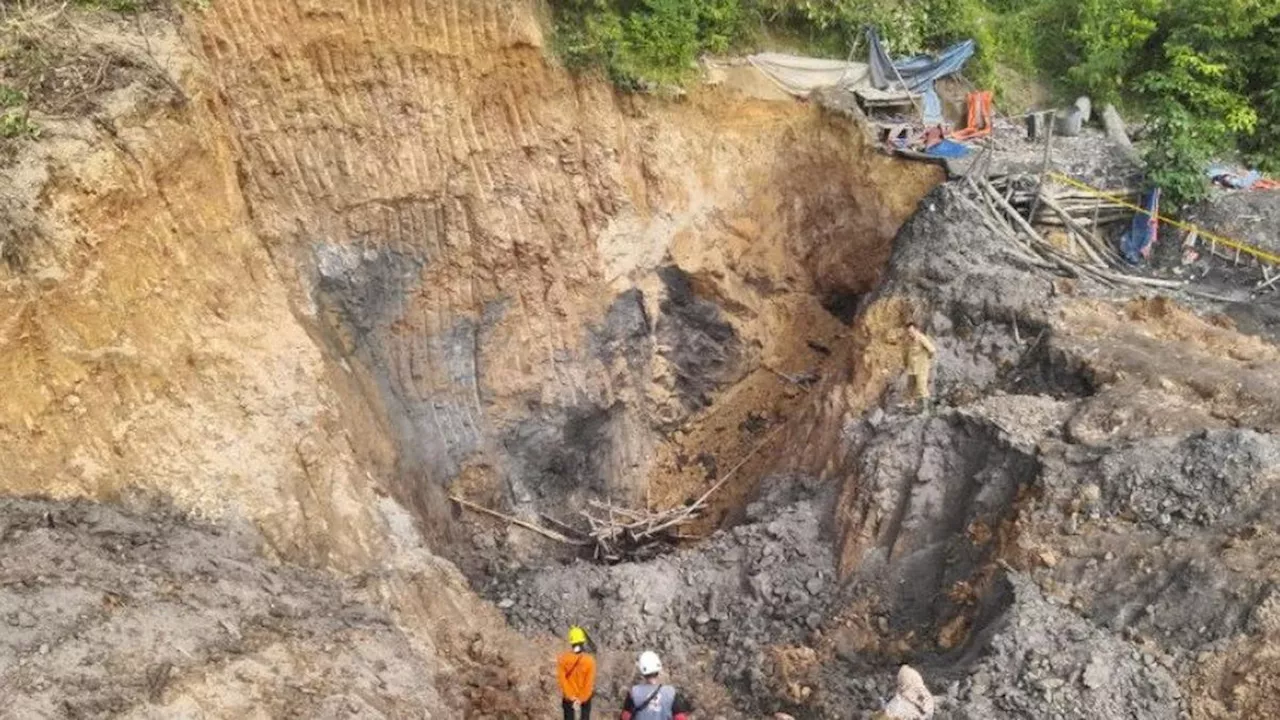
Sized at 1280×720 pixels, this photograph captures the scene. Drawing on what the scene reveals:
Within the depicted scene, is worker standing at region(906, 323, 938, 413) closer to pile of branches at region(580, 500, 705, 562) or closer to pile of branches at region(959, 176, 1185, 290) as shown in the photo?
pile of branches at region(959, 176, 1185, 290)

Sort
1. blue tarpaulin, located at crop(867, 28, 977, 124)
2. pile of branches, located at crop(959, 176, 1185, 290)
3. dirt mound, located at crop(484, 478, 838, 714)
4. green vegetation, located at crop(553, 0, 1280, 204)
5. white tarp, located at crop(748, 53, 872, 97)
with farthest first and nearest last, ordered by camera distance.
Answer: blue tarpaulin, located at crop(867, 28, 977, 124) < white tarp, located at crop(748, 53, 872, 97) < green vegetation, located at crop(553, 0, 1280, 204) < pile of branches, located at crop(959, 176, 1185, 290) < dirt mound, located at crop(484, 478, 838, 714)

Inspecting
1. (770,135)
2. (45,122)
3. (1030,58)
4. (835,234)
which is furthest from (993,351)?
(45,122)

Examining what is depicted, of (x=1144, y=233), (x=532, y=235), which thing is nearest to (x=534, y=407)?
(x=532, y=235)

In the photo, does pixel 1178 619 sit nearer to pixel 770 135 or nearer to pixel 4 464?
pixel 770 135

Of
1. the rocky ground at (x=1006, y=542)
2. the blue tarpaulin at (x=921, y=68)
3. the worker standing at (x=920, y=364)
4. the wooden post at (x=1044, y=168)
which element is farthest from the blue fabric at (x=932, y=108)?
the worker standing at (x=920, y=364)

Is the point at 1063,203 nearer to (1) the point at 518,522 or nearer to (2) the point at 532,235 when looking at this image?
(2) the point at 532,235

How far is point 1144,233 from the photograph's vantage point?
1033cm

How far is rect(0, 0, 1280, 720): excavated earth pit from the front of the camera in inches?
249

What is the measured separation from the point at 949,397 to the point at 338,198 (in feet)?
19.0

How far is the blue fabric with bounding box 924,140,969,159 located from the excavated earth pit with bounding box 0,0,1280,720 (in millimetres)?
392

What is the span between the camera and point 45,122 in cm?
650

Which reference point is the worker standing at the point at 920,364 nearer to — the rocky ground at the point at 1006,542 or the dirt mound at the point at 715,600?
the rocky ground at the point at 1006,542

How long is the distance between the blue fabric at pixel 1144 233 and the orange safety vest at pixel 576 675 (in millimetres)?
7116

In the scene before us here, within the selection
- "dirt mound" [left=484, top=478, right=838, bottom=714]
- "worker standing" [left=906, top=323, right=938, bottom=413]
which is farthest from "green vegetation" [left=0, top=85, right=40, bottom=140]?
"worker standing" [left=906, top=323, right=938, bottom=413]
